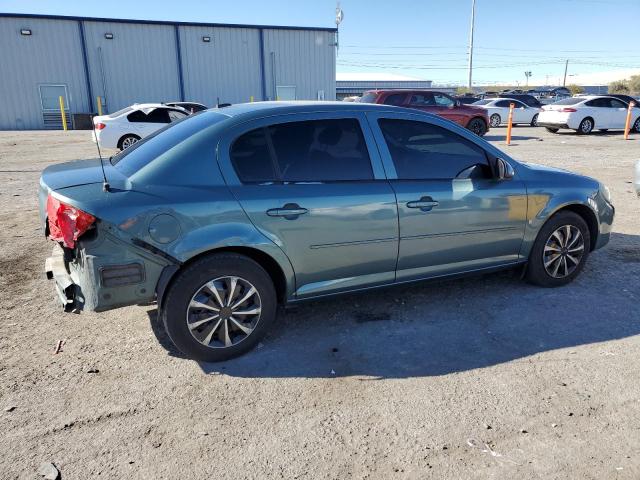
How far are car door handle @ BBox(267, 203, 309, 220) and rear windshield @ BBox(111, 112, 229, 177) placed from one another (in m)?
0.77

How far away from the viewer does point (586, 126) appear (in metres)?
20.1

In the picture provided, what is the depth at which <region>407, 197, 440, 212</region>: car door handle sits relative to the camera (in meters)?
3.80

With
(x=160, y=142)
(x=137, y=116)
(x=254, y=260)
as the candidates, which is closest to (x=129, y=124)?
(x=137, y=116)

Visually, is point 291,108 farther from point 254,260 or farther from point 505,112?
point 505,112

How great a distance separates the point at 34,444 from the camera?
8.72 ft

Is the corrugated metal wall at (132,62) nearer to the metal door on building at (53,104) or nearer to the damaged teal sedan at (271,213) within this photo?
the metal door on building at (53,104)

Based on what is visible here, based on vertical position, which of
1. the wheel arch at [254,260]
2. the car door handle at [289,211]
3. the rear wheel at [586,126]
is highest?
the car door handle at [289,211]

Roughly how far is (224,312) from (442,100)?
1636 cm

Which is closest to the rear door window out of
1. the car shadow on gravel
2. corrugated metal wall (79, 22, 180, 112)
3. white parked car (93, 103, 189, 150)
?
the car shadow on gravel

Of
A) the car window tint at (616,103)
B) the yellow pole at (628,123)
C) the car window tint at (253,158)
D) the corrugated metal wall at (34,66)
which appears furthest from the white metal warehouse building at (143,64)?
the car window tint at (253,158)

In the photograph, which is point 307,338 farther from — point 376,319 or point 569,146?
Result: point 569,146

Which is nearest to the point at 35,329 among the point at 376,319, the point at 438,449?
the point at 376,319

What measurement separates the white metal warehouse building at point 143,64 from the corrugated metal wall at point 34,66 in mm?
48

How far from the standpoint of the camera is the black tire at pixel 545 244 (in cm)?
450
